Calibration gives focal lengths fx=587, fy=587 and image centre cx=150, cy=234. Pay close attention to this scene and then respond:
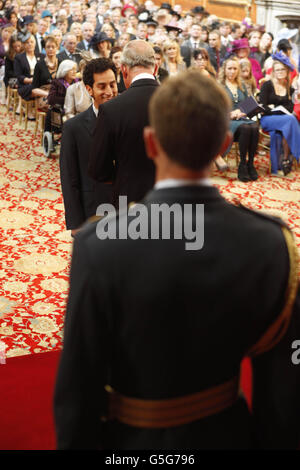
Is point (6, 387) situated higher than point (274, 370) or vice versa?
point (274, 370)

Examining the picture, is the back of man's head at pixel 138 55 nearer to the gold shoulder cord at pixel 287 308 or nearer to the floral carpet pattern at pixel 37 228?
the floral carpet pattern at pixel 37 228

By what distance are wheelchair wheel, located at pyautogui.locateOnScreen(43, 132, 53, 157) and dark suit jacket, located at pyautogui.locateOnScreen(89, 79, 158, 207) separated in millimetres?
4909

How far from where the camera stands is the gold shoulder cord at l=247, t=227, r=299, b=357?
1305 millimetres

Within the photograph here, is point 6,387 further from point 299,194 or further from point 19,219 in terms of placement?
point 299,194

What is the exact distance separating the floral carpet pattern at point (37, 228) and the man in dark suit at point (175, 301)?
7.69ft

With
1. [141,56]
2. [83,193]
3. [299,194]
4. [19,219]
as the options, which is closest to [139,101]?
[141,56]

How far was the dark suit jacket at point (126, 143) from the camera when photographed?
2.87m

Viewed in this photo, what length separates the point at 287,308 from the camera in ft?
4.29

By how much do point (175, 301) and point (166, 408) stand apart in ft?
0.82

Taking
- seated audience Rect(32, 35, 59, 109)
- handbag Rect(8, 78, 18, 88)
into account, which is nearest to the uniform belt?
seated audience Rect(32, 35, 59, 109)

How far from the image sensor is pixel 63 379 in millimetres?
1263

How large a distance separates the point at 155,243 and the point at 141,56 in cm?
197

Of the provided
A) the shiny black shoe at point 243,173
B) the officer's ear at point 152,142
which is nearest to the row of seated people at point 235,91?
the shiny black shoe at point 243,173

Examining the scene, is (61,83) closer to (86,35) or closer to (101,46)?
(101,46)
